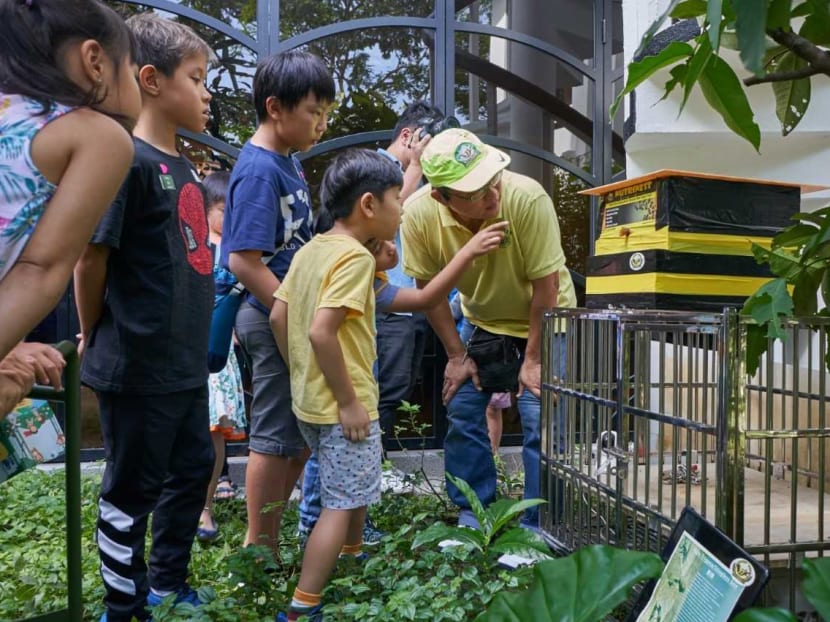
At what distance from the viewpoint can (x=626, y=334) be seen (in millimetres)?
1764

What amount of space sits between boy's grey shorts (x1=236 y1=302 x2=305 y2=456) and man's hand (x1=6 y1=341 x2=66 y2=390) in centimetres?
104

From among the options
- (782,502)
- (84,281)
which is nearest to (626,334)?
(782,502)

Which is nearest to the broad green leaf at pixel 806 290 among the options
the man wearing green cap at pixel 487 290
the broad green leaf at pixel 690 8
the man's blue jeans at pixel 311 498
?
the broad green leaf at pixel 690 8

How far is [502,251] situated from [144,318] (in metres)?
1.21

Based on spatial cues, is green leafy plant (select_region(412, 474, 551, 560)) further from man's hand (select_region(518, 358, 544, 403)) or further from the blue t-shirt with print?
the blue t-shirt with print

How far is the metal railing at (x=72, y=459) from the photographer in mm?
1320

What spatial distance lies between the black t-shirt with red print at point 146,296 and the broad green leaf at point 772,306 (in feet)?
4.03

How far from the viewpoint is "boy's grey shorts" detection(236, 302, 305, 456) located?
2277 millimetres

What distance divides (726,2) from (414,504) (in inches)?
101

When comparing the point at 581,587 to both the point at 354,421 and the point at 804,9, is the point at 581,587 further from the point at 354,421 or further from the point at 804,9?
the point at 354,421

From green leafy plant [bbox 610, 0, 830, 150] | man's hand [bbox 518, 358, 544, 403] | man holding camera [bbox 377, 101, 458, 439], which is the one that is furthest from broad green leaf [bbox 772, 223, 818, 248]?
man holding camera [bbox 377, 101, 458, 439]

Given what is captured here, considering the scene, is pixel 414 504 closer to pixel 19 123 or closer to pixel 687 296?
pixel 687 296

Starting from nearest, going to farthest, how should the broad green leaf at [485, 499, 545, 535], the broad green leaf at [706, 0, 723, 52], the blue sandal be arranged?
the broad green leaf at [706, 0, 723, 52] → the broad green leaf at [485, 499, 545, 535] → the blue sandal

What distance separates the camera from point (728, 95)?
2.92ft
